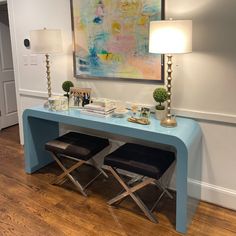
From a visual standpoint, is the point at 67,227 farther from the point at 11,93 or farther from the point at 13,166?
the point at 11,93

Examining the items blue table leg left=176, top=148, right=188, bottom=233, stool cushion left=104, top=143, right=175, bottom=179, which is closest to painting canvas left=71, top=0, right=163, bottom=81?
stool cushion left=104, top=143, right=175, bottom=179

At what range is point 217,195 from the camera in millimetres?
2424

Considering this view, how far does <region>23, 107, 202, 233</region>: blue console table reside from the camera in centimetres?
200

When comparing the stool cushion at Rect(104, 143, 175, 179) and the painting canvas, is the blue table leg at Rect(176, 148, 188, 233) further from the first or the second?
the painting canvas

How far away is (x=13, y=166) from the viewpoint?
3.21 metres

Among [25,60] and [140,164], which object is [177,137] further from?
[25,60]

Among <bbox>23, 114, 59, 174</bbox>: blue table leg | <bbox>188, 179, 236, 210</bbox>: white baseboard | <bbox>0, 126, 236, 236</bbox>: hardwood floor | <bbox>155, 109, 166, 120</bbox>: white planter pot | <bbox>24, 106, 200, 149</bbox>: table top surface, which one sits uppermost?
<bbox>155, 109, 166, 120</bbox>: white planter pot

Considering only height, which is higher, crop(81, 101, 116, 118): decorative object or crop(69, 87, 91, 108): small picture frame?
crop(69, 87, 91, 108): small picture frame

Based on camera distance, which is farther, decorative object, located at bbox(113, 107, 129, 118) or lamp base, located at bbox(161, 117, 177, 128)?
decorative object, located at bbox(113, 107, 129, 118)

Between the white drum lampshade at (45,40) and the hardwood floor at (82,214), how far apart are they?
4.45 feet

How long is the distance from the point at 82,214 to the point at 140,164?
695mm

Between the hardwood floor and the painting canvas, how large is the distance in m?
1.17

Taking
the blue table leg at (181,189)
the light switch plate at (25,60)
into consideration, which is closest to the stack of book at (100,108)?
the blue table leg at (181,189)

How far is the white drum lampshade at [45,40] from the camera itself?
2.68 m
